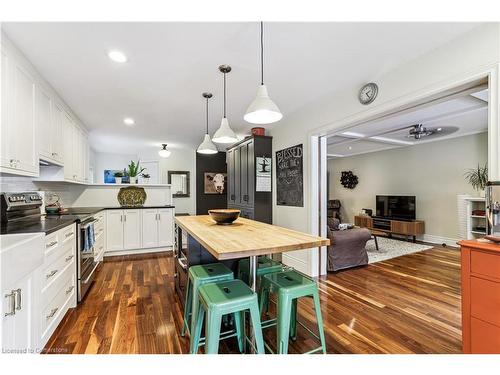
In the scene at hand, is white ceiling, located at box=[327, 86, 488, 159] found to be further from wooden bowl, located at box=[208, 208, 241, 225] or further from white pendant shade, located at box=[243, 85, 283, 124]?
wooden bowl, located at box=[208, 208, 241, 225]

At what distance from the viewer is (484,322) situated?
4.70 feet

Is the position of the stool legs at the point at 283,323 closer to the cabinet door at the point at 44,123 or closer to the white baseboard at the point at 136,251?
the cabinet door at the point at 44,123

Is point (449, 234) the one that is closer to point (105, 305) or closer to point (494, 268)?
point (494, 268)

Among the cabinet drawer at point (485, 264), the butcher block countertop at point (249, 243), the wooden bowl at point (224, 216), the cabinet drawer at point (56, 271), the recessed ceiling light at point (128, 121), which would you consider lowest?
the cabinet drawer at point (56, 271)

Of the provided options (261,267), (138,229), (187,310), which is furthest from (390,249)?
(138,229)

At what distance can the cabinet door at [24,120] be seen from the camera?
1.96 metres

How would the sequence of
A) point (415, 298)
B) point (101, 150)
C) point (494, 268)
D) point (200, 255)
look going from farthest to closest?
point (101, 150), point (415, 298), point (200, 255), point (494, 268)

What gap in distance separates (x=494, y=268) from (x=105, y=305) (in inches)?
127

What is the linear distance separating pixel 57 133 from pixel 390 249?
5912mm

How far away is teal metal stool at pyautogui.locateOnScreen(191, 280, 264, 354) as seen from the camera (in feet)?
4.49

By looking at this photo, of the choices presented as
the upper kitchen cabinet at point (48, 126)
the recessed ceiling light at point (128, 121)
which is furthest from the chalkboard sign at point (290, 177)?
the upper kitchen cabinet at point (48, 126)

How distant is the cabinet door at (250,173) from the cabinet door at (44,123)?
266cm

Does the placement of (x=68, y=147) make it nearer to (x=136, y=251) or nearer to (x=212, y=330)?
(x=136, y=251)
